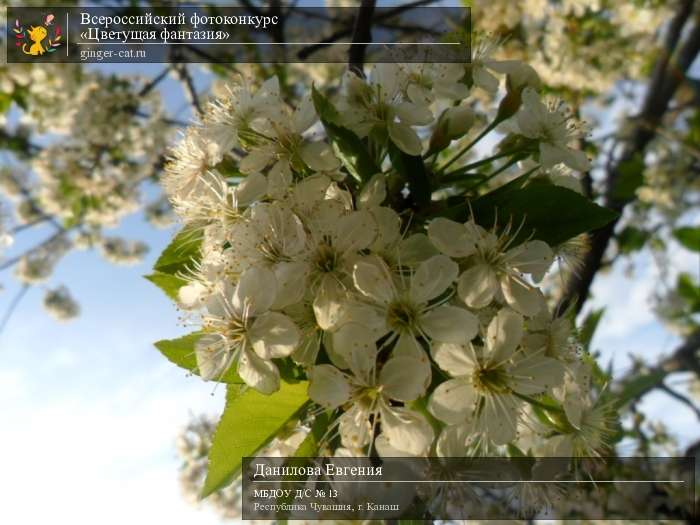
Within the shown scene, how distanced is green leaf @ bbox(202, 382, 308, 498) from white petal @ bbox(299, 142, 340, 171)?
37cm

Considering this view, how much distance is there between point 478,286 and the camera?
0.86 meters

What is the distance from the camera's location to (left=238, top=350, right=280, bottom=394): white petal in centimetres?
86

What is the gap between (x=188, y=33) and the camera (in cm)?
268

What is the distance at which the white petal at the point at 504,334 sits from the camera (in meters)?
0.85

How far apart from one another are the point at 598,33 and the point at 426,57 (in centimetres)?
374

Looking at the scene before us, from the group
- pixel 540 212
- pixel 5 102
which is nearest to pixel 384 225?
pixel 540 212

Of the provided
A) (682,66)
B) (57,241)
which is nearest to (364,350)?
(682,66)

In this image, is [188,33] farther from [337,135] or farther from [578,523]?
[578,523]

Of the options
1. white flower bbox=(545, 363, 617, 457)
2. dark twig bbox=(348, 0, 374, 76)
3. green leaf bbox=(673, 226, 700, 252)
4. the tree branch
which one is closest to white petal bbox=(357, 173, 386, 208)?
white flower bbox=(545, 363, 617, 457)

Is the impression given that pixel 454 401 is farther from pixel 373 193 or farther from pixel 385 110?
pixel 385 110

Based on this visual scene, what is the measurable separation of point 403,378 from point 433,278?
156 mm

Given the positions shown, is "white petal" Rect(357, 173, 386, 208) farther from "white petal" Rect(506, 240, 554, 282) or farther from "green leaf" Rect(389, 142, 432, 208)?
"white petal" Rect(506, 240, 554, 282)

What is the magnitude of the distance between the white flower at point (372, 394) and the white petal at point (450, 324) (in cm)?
6

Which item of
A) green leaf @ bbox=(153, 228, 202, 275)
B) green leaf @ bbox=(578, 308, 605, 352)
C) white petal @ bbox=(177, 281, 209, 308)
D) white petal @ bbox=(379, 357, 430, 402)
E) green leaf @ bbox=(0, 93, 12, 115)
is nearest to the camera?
white petal @ bbox=(379, 357, 430, 402)
